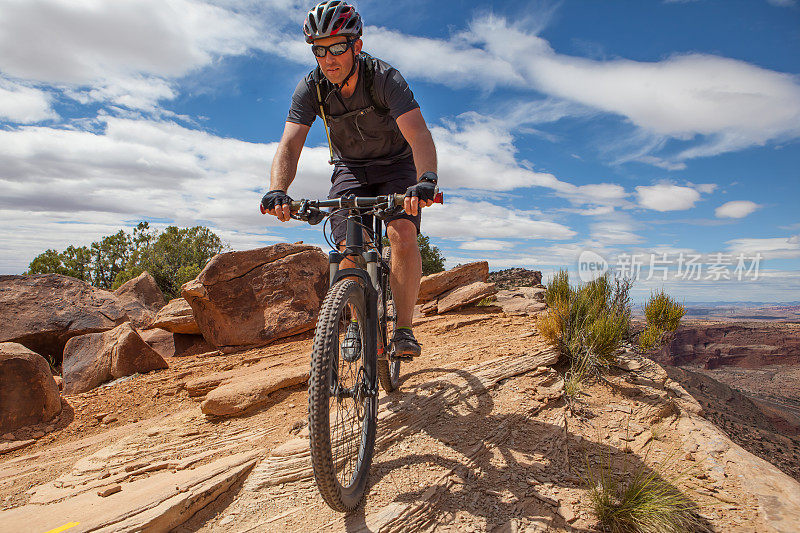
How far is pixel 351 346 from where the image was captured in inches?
105

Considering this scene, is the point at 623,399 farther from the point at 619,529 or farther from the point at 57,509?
the point at 57,509

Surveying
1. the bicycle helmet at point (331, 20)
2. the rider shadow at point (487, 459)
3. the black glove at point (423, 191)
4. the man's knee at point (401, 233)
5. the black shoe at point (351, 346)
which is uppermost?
the bicycle helmet at point (331, 20)

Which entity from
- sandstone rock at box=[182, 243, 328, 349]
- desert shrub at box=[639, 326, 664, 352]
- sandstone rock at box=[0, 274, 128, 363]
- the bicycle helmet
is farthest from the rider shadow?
sandstone rock at box=[0, 274, 128, 363]

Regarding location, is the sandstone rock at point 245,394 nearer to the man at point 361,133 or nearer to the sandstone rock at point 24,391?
the man at point 361,133

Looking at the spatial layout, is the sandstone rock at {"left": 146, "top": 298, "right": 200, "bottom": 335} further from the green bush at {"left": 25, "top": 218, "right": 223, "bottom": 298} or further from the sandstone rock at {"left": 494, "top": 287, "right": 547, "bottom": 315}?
the green bush at {"left": 25, "top": 218, "right": 223, "bottom": 298}

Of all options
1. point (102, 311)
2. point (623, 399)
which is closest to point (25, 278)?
point (102, 311)

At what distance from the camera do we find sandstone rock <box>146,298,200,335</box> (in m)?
9.21

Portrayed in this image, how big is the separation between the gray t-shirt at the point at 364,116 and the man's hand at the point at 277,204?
954 mm

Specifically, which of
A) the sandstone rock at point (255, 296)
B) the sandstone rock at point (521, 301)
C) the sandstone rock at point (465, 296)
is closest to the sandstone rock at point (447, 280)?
the sandstone rock at point (465, 296)

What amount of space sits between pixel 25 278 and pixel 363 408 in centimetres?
996

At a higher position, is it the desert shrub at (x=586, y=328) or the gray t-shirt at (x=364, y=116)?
the gray t-shirt at (x=364, y=116)

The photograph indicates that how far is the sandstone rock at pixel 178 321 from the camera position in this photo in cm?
921

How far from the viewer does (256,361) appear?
7227 mm

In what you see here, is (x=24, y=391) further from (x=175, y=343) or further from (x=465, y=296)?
(x=465, y=296)
